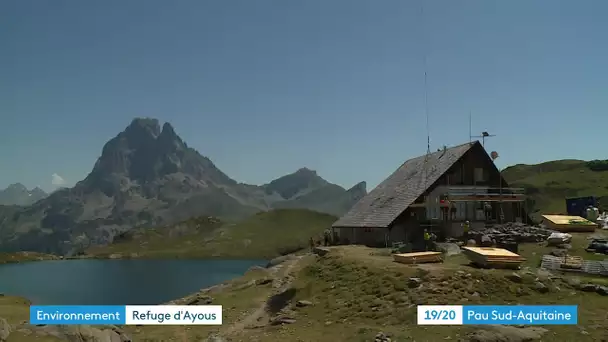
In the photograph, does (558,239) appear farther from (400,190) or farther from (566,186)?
(566,186)

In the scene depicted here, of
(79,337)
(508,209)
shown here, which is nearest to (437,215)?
(508,209)

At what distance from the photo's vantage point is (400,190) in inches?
2108

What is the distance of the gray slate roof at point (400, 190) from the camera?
4884 cm

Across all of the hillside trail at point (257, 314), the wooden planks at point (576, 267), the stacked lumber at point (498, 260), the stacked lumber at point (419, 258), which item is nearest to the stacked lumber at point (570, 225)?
the wooden planks at point (576, 267)

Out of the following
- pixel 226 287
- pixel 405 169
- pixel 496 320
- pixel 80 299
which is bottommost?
pixel 80 299

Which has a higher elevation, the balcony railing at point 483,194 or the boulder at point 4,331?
the balcony railing at point 483,194

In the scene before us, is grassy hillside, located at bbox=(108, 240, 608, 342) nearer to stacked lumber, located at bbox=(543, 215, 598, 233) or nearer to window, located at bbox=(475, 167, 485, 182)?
stacked lumber, located at bbox=(543, 215, 598, 233)

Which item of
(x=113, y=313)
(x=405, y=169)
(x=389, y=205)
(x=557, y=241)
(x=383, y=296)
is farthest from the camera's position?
(x=405, y=169)

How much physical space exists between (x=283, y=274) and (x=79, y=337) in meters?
23.9

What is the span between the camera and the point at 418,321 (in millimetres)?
22531

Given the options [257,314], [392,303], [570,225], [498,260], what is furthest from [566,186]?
[392,303]

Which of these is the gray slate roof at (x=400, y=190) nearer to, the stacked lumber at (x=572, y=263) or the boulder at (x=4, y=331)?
the stacked lumber at (x=572, y=263)

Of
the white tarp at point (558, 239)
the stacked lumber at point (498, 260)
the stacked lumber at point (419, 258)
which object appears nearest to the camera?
the stacked lumber at point (498, 260)

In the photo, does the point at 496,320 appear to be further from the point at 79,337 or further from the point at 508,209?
the point at 508,209
